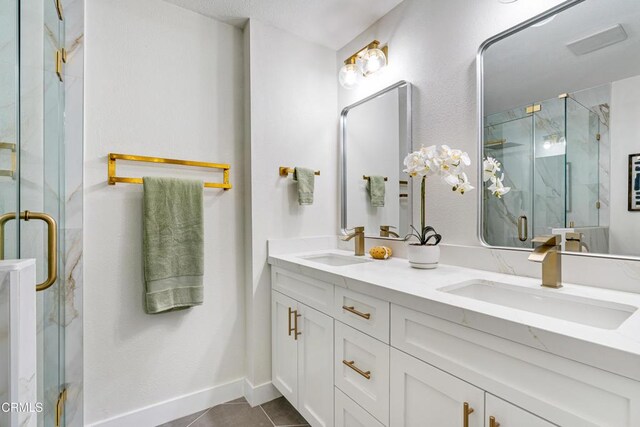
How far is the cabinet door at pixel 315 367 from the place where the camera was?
4.49 ft

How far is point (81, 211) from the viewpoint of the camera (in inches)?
58.5

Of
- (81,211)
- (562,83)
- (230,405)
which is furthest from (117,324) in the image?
(562,83)

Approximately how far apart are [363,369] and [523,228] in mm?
854

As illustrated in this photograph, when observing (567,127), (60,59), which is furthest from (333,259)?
(60,59)

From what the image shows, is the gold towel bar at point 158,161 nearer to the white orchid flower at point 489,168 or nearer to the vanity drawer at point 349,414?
the vanity drawer at point 349,414

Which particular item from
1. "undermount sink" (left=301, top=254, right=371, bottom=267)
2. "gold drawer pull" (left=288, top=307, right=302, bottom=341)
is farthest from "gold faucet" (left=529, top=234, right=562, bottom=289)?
"gold drawer pull" (left=288, top=307, right=302, bottom=341)

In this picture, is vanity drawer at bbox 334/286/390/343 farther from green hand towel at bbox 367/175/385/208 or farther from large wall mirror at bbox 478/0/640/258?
green hand towel at bbox 367/175/385/208

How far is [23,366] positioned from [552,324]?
1115 mm

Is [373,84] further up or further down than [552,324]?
further up

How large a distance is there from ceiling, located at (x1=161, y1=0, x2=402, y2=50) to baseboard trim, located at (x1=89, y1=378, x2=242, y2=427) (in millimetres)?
2201

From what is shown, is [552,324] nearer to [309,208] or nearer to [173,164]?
[309,208]

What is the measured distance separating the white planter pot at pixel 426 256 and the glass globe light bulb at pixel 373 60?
1099 mm

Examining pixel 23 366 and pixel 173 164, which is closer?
pixel 23 366

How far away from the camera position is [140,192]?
1.65 meters
